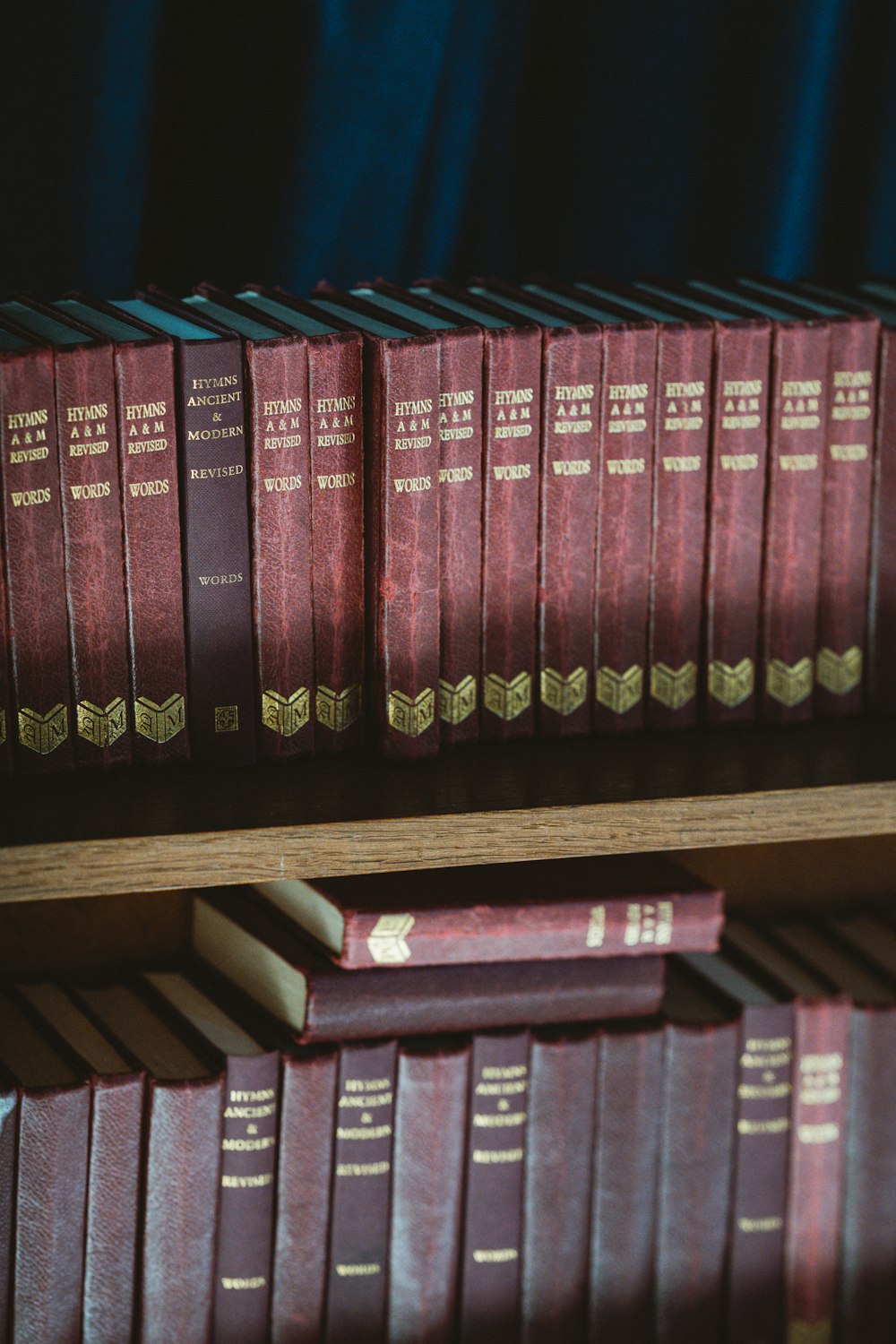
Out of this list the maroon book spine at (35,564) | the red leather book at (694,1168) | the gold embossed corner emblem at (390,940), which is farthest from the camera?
the red leather book at (694,1168)

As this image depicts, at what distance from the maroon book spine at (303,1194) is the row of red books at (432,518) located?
0.64ft

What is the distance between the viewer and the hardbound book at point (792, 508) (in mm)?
925

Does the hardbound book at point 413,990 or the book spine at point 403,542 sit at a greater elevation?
the book spine at point 403,542

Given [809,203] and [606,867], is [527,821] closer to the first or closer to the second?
[606,867]

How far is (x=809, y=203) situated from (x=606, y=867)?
1.89ft

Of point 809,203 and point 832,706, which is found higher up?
point 809,203

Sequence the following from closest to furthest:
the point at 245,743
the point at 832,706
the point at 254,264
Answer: the point at 245,743, the point at 832,706, the point at 254,264

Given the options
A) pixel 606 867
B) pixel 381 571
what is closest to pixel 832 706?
pixel 606 867

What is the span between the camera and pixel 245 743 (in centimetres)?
89

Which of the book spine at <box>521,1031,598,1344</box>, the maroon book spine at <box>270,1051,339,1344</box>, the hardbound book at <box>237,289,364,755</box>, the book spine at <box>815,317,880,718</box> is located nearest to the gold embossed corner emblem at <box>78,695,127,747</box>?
the hardbound book at <box>237,289,364,755</box>

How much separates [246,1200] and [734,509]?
19.5 inches

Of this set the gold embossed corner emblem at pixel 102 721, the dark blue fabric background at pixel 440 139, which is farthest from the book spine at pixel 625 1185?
the dark blue fabric background at pixel 440 139

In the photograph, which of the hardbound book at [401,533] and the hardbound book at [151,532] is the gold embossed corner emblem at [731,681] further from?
the hardbound book at [151,532]

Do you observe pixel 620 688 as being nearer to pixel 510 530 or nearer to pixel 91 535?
pixel 510 530
